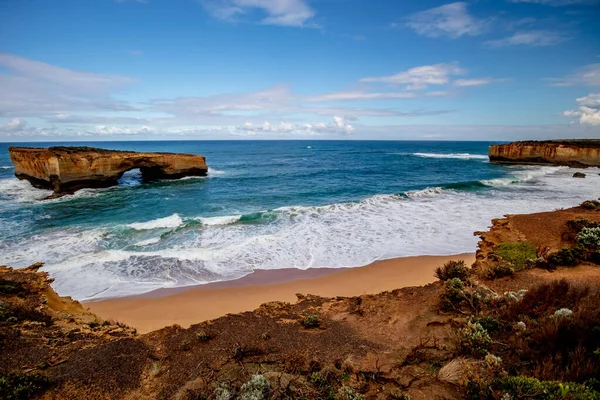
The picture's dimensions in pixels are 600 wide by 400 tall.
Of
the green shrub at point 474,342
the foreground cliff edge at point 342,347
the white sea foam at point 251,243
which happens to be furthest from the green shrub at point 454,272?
the white sea foam at point 251,243

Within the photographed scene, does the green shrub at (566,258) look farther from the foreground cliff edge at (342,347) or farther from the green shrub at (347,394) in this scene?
the green shrub at (347,394)

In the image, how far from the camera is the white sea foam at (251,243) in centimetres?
1120

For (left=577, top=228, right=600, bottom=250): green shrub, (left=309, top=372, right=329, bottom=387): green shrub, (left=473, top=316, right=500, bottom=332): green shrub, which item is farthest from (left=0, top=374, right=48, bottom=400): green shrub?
(left=577, top=228, right=600, bottom=250): green shrub

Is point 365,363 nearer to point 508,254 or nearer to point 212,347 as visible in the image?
point 212,347

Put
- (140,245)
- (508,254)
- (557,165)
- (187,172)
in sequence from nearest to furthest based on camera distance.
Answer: (508,254) → (140,245) → (187,172) → (557,165)

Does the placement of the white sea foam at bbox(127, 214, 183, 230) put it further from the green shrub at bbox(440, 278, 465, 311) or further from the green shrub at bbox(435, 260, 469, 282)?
the green shrub at bbox(440, 278, 465, 311)

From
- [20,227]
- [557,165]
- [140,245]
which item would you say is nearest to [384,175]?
[557,165]

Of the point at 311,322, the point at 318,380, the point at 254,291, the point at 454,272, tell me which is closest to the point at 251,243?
the point at 254,291

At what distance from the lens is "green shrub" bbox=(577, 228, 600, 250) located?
9516 millimetres

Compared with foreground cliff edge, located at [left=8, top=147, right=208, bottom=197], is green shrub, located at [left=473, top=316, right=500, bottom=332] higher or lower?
lower

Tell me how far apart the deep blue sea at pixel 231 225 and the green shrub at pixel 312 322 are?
4.97 meters

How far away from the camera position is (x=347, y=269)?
11.5 meters

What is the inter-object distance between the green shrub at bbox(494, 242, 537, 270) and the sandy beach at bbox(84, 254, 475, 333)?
1.75 m

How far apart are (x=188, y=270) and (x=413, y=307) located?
8113 millimetres
